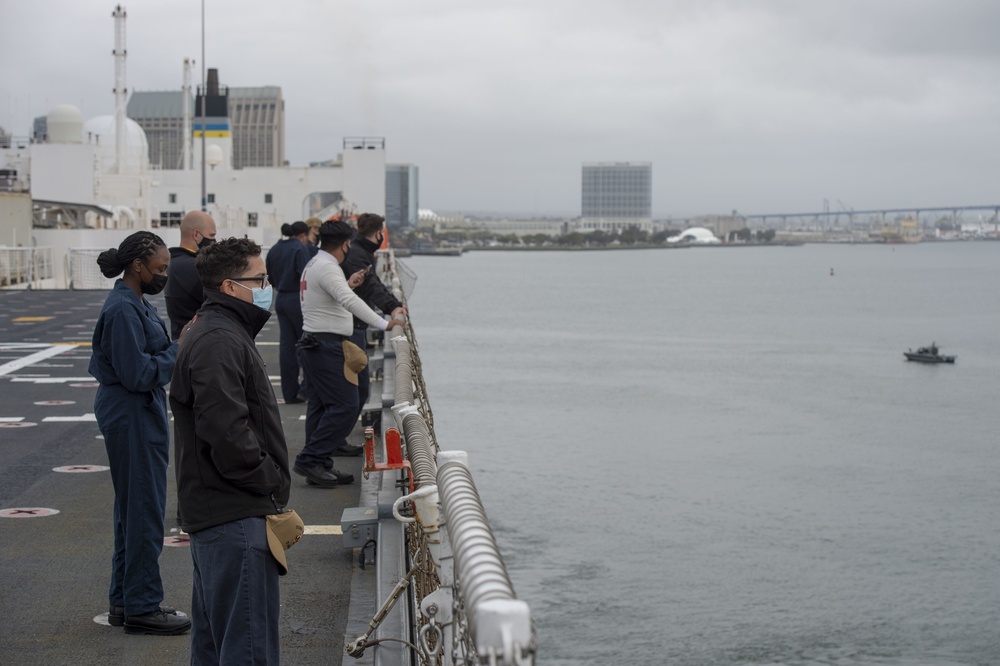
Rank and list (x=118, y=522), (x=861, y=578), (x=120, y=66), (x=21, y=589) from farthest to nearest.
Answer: (x=120, y=66) < (x=861, y=578) < (x=21, y=589) < (x=118, y=522)

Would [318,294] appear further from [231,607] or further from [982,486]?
[982,486]

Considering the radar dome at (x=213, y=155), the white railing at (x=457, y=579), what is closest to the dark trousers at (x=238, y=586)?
the white railing at (x=457, y=579)

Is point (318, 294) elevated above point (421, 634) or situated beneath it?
elevated above

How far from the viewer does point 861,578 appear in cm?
3784

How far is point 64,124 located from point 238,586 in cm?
6419

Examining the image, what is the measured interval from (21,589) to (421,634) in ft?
13.4

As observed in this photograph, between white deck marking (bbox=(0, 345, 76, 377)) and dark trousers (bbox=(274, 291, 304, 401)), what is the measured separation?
6209 mm

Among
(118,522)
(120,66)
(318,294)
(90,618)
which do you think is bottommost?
(90,618)

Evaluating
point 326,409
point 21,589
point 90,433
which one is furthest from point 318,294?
point 90,433

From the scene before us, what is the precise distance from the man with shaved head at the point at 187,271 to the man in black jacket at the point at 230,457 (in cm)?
277

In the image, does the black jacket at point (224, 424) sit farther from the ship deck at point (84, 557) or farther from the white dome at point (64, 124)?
the white dome at point (64, 124)

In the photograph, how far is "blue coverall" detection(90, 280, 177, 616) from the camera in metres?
5.79

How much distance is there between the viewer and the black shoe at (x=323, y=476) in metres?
9.19

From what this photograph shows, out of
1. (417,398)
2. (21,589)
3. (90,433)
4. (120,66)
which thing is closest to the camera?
(21,589)
